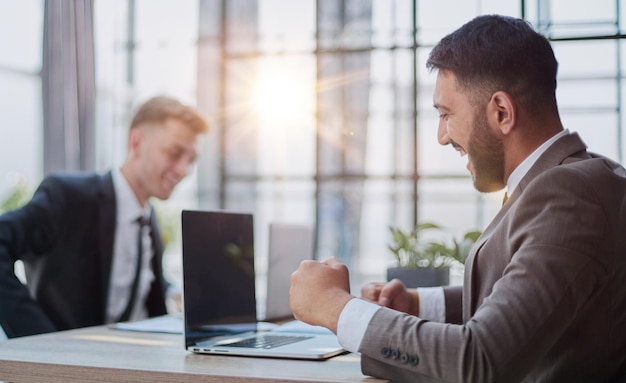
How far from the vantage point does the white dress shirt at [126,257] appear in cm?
333

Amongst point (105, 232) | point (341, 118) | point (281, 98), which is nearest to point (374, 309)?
point (105, 232)

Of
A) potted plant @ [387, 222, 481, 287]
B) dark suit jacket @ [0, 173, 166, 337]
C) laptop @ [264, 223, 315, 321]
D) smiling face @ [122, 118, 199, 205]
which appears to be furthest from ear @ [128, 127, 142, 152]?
potted plant @ [387, 222, 481, 287]

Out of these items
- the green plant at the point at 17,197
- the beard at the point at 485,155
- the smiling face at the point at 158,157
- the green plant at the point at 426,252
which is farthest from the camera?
the green plant at the point at 17,197

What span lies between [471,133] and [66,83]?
4.18 meters

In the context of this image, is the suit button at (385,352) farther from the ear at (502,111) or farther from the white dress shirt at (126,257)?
the white dress shirt at (126,257)

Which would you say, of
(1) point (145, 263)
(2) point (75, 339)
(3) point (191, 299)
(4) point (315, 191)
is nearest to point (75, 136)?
(4) point (315, 191)

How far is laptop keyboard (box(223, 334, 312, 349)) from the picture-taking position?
1.90m

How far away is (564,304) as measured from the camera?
132 centimetres

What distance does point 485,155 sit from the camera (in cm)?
167

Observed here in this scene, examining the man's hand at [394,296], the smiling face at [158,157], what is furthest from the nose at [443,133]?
the smiling face at [158,157]

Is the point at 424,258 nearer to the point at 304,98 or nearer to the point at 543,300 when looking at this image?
the point at 543,300

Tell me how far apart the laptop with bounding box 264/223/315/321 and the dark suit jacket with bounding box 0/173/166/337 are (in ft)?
2.86

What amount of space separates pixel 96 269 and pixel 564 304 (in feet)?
7.66

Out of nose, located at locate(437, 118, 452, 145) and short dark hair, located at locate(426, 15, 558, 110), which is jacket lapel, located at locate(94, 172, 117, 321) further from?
short dark hair, located at locate(426, 15, 558, 110)
